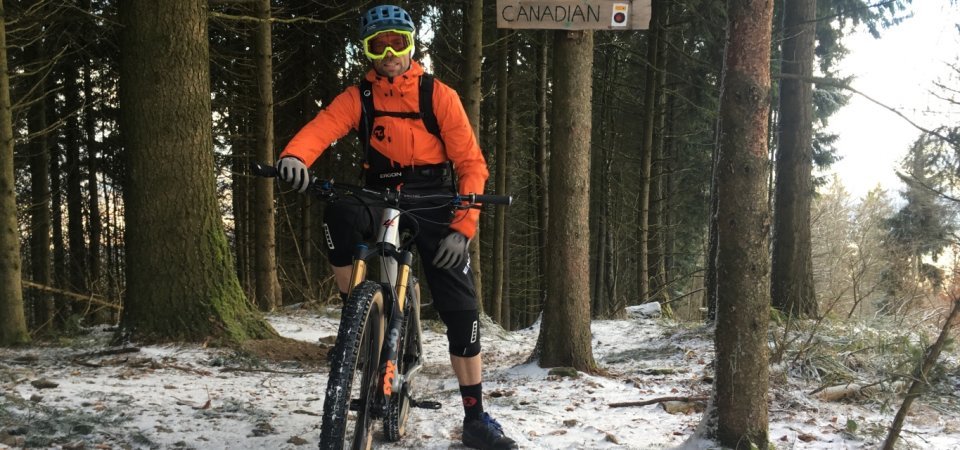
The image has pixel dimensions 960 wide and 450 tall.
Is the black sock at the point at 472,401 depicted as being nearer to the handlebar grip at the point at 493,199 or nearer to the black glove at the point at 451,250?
the black glove at the point at 451,250

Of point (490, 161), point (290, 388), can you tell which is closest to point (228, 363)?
point (290, 388)

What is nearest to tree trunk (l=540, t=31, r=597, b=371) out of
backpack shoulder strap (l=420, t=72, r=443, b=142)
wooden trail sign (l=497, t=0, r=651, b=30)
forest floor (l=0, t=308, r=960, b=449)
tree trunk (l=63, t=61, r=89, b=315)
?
wooden trail sign (l=497, t=0, r=651, b=30)

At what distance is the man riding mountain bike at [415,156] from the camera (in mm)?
2953

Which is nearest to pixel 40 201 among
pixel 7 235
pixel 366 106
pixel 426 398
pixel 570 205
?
pixel 7 235

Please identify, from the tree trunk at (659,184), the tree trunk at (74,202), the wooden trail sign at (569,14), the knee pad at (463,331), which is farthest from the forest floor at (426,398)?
the tree trunk at (74,202)

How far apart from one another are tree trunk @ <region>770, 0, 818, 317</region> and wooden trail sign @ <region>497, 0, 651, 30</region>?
3622mm

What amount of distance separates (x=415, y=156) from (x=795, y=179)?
5927 millimetres

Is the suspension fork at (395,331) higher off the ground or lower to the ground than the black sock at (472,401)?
higher

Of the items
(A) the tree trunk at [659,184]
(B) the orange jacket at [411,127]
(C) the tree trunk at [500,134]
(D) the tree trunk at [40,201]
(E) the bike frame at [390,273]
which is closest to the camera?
(E) the bike frame at [390,273]

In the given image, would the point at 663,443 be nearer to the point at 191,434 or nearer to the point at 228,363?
the point at 191,434

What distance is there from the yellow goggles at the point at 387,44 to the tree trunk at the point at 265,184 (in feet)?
22.1

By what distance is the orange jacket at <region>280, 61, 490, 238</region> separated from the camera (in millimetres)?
3084

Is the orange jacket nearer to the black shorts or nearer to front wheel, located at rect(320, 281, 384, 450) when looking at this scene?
the black shorts

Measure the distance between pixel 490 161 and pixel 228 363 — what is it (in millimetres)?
13027
